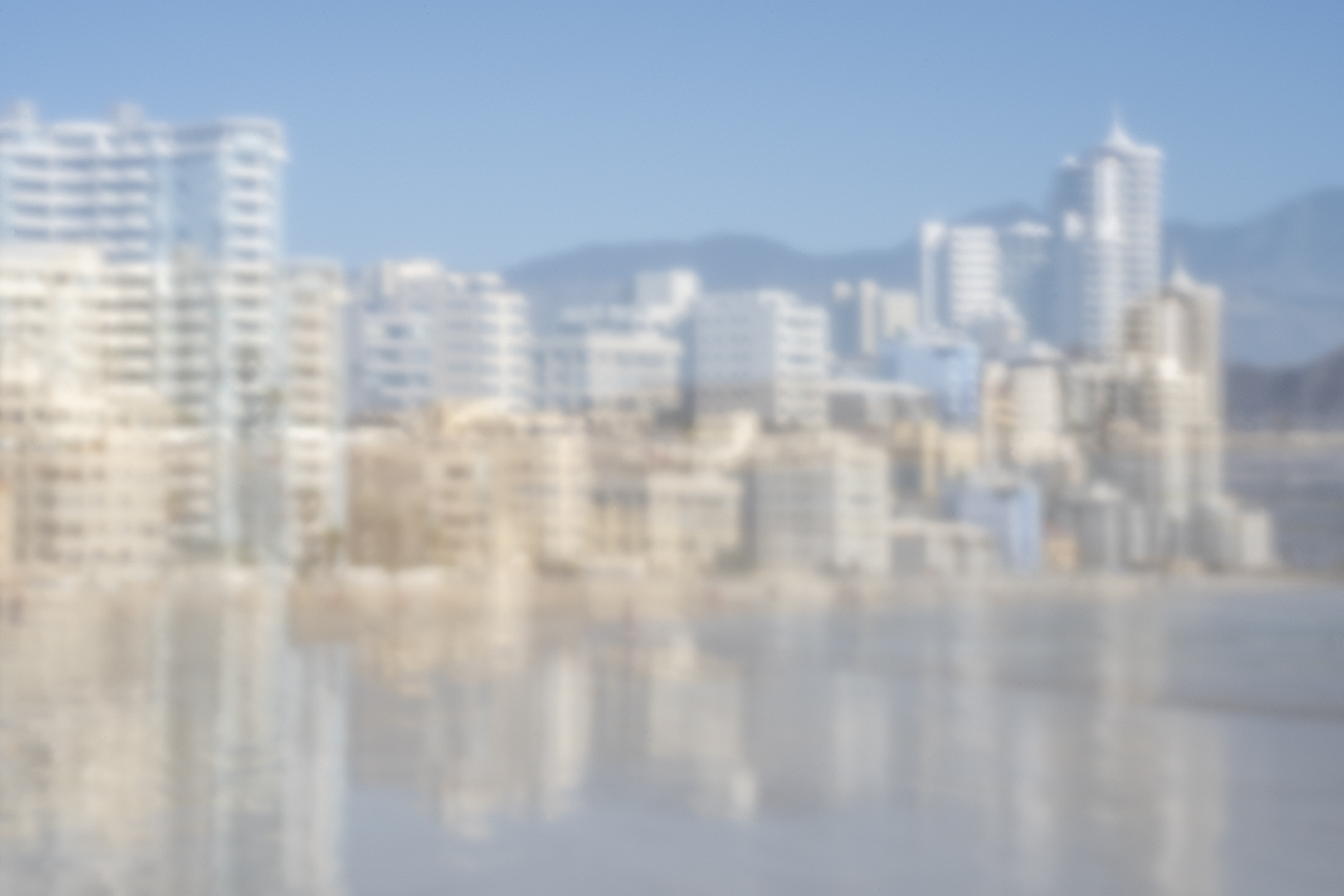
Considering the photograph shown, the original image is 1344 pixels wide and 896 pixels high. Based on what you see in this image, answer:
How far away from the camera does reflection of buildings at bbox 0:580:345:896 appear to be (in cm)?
387

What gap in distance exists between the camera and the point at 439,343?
39656mm

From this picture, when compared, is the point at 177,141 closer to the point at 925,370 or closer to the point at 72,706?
the point at 925,370

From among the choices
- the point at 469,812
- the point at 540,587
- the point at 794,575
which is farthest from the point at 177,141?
the point at 469,812

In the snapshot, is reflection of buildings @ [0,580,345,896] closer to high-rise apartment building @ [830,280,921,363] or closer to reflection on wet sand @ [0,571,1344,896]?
reflection on wet sand @ [0,571,1344,896]

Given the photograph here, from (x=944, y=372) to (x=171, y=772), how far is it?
44.1 meters

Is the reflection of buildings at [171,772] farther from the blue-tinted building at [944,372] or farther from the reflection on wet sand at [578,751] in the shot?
the blue-tinted building at [944,372]

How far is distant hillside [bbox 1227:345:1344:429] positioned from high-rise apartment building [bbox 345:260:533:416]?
1640cm

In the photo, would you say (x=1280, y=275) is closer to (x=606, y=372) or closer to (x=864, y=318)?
(x=864, y=318)

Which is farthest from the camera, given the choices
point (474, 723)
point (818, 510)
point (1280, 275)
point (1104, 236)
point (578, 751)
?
point (1104, 236)

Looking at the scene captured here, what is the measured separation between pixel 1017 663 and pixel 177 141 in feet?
81.0

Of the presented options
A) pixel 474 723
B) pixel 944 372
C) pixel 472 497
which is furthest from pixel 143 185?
pixel 474 723

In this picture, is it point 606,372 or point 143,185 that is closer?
point 143,185

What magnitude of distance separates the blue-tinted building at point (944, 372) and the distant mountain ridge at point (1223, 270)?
478 centimetres

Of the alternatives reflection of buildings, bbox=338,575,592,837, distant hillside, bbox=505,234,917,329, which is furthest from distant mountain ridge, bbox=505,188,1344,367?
reflection of buildings, bbox=338,575,592,837
